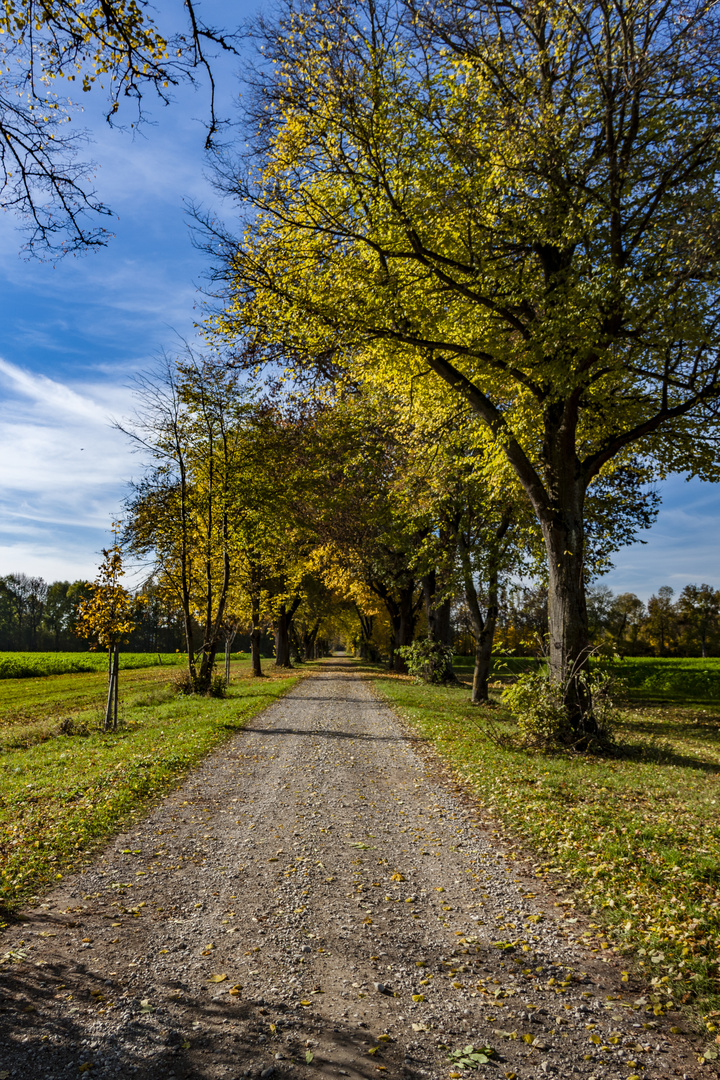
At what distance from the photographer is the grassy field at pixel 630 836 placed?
166 inches

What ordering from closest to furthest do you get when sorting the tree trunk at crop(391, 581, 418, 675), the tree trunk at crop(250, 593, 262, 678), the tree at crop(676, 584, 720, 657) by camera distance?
Answer: the tree trunk at crop(250, 593, 262, 678), the tree trunk at crop(391, 581, 418, 675), the tree at crop(676, 584, 720, 657)

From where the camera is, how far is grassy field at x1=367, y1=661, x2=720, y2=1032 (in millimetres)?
4219

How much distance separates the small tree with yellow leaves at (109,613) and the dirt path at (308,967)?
7705mm

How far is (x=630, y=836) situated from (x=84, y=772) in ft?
25.8

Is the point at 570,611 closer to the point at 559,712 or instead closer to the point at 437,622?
the point at 559,712

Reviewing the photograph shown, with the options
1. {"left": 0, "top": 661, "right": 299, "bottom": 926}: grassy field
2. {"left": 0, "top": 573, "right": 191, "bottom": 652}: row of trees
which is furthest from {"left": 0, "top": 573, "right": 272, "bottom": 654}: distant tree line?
{"left": 0, "top": 661, "right": 299, "bottom": 926}: grassy field

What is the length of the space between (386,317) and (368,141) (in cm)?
283

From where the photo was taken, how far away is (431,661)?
23.6 m

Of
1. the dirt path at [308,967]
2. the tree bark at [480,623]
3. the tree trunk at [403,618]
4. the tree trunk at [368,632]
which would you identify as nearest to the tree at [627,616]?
the tree trunk at [368,632]

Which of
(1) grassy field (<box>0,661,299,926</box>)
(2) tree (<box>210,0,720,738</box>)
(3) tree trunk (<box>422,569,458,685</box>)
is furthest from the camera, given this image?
(3) tree trunk (<box>422,569,458,685</box>)

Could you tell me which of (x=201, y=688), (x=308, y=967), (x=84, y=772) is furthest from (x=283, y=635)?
(x=308, y=967)

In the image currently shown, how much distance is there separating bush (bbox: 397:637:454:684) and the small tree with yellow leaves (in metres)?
13.1

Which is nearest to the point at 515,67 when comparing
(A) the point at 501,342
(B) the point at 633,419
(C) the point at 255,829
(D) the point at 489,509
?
(A) the point at 501,342

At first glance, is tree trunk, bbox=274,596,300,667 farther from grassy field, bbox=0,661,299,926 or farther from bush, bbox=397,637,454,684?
grassy field, bbox=0,661,299,926
